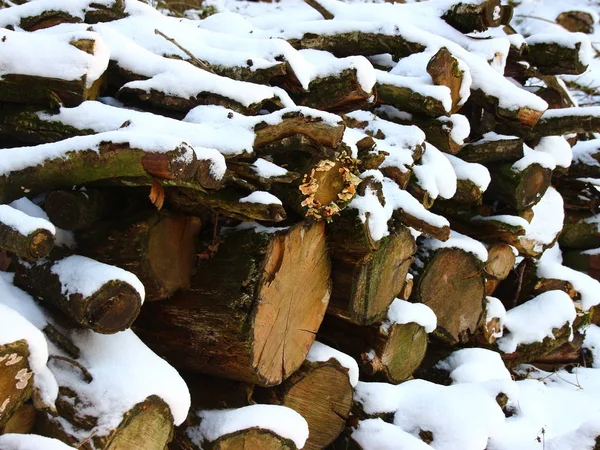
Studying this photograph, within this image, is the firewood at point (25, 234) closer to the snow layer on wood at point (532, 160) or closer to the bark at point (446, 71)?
the bark at point (446, 71)

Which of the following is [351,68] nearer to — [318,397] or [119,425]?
[318,397]

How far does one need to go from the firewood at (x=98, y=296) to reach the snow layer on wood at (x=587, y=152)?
3.52 meters

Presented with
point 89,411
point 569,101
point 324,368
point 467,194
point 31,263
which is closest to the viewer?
point 89,411

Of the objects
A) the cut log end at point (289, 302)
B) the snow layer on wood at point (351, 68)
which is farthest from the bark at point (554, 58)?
the cut log end at point (289, 302)

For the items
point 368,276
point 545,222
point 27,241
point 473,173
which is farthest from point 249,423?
point 545,222

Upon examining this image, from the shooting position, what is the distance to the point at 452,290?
137 inches

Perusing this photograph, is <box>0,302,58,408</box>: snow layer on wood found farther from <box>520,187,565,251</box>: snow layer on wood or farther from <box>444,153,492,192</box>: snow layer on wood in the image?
<box>520,187,565,251</box>: snow layer on wood

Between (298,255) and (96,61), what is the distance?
1019mm

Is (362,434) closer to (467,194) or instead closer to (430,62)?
(467,194)

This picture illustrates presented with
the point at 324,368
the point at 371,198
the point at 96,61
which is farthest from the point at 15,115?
the point at 324,368

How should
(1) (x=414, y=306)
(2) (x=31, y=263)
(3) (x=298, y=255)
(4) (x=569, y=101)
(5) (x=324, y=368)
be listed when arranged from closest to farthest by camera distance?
1. (2) (x=31, y=263)
2. (3) (x=298, y=255)
3. (5) (x=324, y=368)
4. (1) (x=414, y=306)
5. (4) (x=569, y=101)

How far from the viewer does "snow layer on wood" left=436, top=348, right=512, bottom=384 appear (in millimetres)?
3436

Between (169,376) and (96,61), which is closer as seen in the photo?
(169,376)

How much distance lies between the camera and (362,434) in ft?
Answer: 9.58
